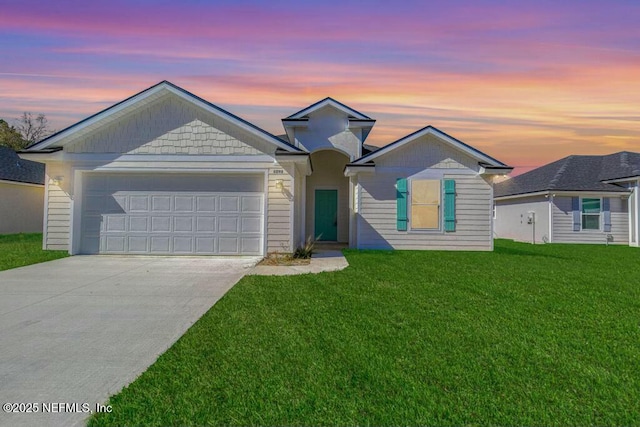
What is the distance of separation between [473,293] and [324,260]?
4746mm

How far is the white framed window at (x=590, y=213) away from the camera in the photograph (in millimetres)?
17859

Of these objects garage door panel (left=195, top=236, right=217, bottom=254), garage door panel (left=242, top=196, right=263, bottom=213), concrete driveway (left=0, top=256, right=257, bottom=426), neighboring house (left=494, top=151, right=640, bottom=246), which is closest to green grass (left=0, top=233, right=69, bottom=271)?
concrete driveway (left=0, top=256, right=257, bottom=426)

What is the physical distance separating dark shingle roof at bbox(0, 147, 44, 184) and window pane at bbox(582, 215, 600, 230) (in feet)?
94.1

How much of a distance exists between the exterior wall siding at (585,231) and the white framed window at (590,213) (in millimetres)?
313

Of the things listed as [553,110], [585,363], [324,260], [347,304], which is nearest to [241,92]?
[324,260]

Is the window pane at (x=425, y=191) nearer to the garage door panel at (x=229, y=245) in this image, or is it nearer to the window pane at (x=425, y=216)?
the window pane at (x=425, y=216)

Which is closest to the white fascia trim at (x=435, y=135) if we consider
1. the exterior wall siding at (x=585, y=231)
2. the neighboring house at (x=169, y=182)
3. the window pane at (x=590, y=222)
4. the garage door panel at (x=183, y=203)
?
the neighboring house at (x=169, y=182)

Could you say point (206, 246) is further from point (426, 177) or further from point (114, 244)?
point (426, 177)

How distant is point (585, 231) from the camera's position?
1781cm

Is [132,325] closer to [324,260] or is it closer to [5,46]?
[324,260]

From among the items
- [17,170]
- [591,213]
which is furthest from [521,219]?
[17,170]

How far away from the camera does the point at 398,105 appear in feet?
45.6

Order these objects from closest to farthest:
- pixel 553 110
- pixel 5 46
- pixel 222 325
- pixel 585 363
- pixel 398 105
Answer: pixel 585 363
pixel 222 325
pixel 5 46
pixel 553 110
pixel 398 105

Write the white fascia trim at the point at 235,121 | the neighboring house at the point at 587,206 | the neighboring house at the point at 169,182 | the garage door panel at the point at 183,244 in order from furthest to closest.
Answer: the neighboring house at the point at 587,206 → the garage door panel at the point at 183,244 → the neighboring house at the point at 169,182 → the white fascia trim at the point at 235,121
